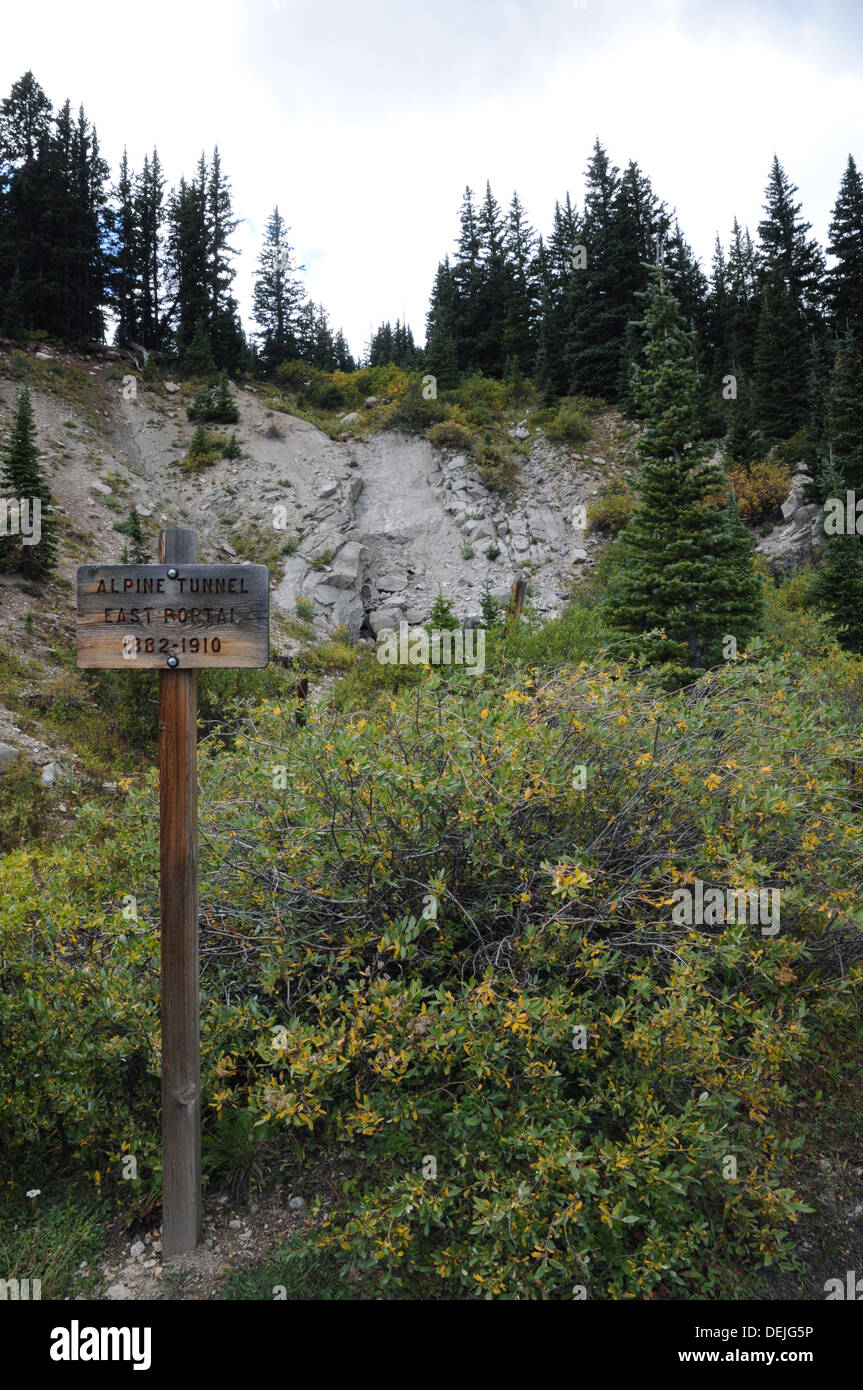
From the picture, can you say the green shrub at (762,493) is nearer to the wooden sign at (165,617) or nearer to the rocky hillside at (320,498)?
the rocky hillside at (320,498)

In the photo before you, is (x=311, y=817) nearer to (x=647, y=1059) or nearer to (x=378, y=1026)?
(x=378, y=1026)

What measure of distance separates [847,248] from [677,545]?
31.7 meters

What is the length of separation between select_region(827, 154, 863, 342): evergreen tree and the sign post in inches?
1503

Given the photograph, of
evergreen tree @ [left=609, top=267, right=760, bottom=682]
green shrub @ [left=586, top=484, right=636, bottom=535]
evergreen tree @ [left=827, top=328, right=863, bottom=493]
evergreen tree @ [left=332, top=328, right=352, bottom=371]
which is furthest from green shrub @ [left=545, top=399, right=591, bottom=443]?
evergreen tree @ [left=332, top=328, right=352, bottom=371]

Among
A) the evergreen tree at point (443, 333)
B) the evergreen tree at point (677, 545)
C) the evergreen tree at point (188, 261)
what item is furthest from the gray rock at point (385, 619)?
the evergreen tree at point (188, 261)

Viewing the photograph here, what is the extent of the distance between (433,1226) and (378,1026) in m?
0.90

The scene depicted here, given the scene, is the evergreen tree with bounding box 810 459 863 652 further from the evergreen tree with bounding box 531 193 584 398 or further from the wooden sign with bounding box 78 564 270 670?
the evergreen tree with bounding box 531 193 584 398

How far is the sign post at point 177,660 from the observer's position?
3057 mm

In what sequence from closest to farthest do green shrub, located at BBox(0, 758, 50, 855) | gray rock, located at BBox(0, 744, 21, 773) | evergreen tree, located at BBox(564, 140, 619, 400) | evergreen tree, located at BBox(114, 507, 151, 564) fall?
green shrub, located at BBox(0, 758, 50, 855) < gray rock, located at BBox(0, 744, 21, 773) < evergreen tree, located at BBox(114, 507, 151, 564) < evergreen tree, located at BBox(564, 140, 619, 400)

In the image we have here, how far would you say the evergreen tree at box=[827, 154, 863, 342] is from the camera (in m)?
32.4

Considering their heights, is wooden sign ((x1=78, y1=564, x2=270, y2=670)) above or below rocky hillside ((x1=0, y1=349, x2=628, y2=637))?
below

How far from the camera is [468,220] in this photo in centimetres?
3681

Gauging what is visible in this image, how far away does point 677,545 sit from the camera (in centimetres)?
1144
